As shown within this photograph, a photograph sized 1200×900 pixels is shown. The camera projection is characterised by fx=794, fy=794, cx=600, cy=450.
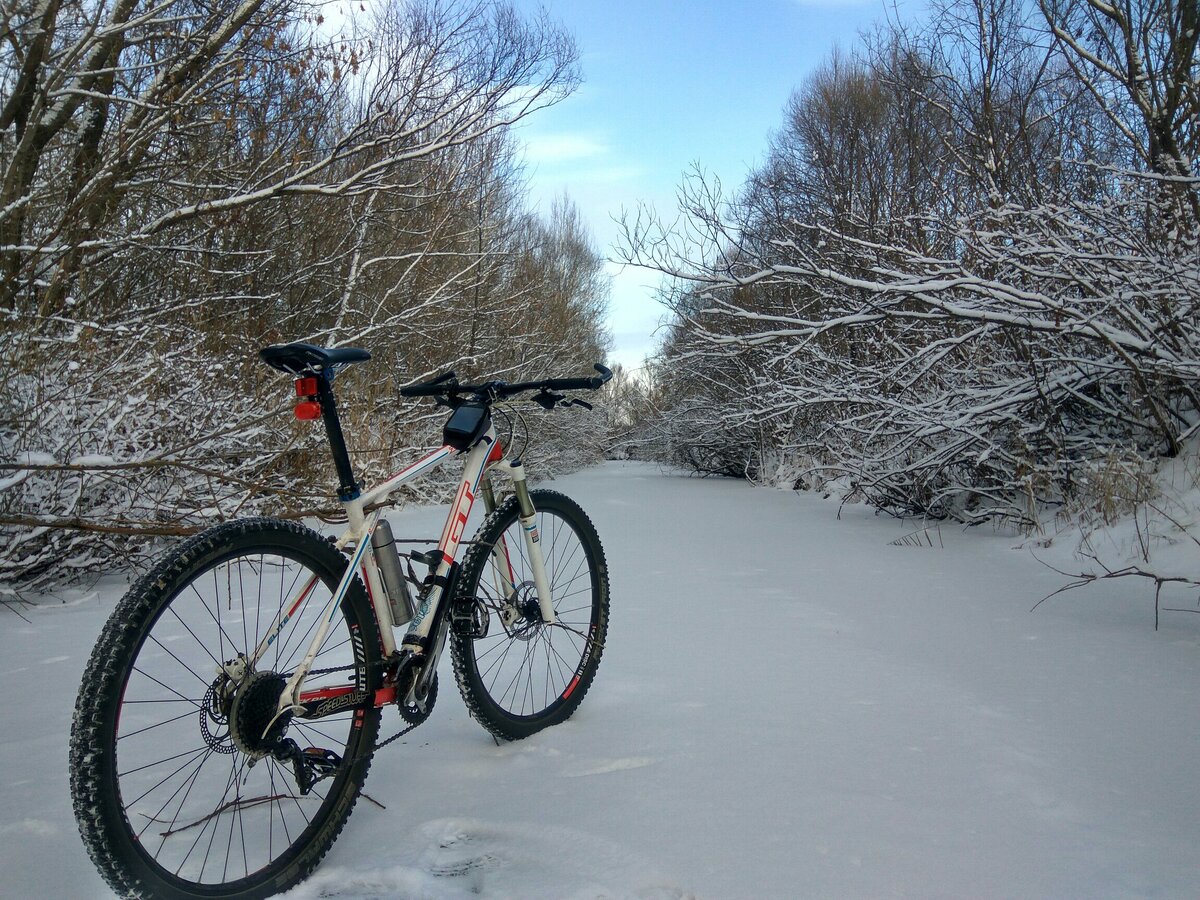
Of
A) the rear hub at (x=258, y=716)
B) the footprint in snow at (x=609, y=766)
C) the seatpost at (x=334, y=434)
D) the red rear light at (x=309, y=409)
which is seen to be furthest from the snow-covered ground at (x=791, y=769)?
the red rear light at (x=309, y=409)

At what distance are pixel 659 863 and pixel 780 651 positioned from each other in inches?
63.0

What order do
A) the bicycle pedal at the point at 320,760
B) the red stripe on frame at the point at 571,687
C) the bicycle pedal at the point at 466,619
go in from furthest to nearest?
the red stripe on frame at the point at 571,687
the bicycle pedal at the point at 466,619
the bicycle pedal at the point at 320,760

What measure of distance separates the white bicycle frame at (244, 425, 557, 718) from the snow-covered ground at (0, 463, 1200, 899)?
0.36m

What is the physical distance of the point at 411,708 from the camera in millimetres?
1808

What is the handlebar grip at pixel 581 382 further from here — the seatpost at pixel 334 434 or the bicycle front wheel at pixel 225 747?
the bicycle front wheel at pixel 225 747

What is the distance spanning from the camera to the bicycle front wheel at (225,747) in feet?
4.02

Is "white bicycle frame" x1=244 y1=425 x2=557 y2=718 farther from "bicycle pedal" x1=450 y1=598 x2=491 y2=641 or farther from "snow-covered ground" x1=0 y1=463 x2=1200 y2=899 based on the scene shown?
"snow-covered ground" x1=0 y1=463 x2=1200 y2=899

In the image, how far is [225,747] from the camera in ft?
Answer: 4.85

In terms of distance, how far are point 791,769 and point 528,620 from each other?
32.7 inches

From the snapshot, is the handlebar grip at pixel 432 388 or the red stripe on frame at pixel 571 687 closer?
the handlebar grip at pixel 432 388

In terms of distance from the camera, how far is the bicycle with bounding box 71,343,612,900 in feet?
4.16

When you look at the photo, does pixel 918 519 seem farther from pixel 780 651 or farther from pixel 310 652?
pixel 310 652

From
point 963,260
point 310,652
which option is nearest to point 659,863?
point 310,652

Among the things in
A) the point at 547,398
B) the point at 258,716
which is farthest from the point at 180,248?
the point at 258,716
